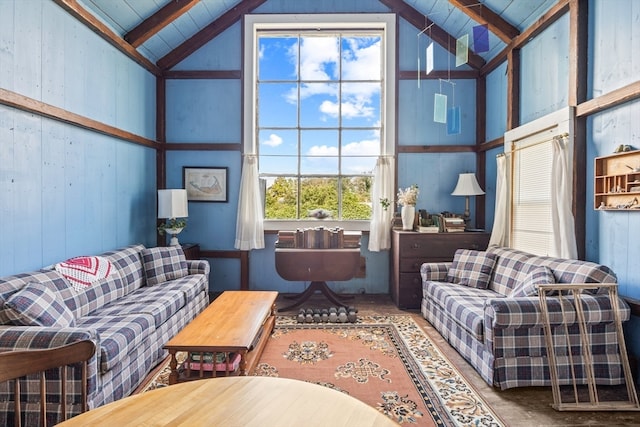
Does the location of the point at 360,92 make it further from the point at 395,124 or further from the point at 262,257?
the point at 262,257

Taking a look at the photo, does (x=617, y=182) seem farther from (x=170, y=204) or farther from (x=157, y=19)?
(x=157, y=19)

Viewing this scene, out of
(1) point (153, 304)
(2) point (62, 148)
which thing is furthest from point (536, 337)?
(2) point (62, 148)

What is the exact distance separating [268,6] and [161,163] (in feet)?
8.13

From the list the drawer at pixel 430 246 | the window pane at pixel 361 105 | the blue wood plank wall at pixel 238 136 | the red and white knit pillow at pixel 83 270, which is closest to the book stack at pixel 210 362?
the red and white knit pillow at pixel 83 270

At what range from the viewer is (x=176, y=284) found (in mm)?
3535

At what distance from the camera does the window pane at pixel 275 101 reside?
195 inches

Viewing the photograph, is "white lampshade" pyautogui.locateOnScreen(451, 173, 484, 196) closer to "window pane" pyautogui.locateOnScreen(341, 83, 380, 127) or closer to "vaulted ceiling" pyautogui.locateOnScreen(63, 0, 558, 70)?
"window pane" pyautogui.locateOnScreen(341, 83, 380, 127)

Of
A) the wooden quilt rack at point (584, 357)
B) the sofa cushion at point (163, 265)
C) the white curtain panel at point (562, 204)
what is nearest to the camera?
the wooden quilt rack at point (584, 357)

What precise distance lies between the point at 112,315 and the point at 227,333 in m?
0.97

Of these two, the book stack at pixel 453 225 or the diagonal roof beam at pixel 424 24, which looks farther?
the diagonal roof beam at pixel 424 24

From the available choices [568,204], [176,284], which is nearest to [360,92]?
[568,204]

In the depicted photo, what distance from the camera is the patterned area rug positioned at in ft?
6.98

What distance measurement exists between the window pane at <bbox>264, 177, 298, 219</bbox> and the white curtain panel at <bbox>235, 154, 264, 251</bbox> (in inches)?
8.8

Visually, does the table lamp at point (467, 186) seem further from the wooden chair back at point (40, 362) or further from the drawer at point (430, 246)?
the wooden chair back at point (40, 362)
